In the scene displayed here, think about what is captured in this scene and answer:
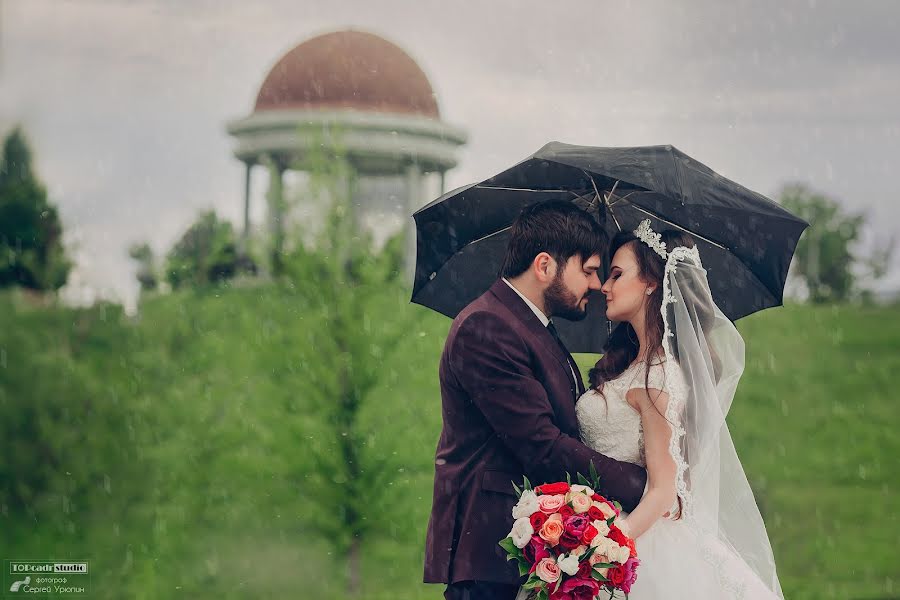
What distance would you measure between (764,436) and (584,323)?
1446 cm

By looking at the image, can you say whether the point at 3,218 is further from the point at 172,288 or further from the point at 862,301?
the point at 862,301

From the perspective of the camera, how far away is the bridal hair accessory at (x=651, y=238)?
4414 mm

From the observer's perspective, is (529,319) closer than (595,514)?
No

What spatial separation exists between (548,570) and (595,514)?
0.88 feet

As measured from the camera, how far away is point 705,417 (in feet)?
13.9

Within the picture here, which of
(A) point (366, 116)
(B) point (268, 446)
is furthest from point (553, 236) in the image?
(A) point (366, 116)

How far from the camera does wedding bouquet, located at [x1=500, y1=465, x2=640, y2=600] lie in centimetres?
365

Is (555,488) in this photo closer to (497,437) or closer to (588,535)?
(588,535)

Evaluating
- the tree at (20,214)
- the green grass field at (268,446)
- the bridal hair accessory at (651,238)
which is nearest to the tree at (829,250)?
the green grass field at (268,446)

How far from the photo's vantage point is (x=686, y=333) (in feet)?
14.1

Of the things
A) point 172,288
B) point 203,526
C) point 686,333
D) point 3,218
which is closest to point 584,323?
point 686,333

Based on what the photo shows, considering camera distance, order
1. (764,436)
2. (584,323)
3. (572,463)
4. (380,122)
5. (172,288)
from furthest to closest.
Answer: (380,122)
(764,436)
(172,288)
(584,323)
(572,463)

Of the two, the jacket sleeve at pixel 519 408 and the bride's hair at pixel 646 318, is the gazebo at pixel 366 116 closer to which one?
the bride's hair at pixel 646 318

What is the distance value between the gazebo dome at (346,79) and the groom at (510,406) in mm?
18227
